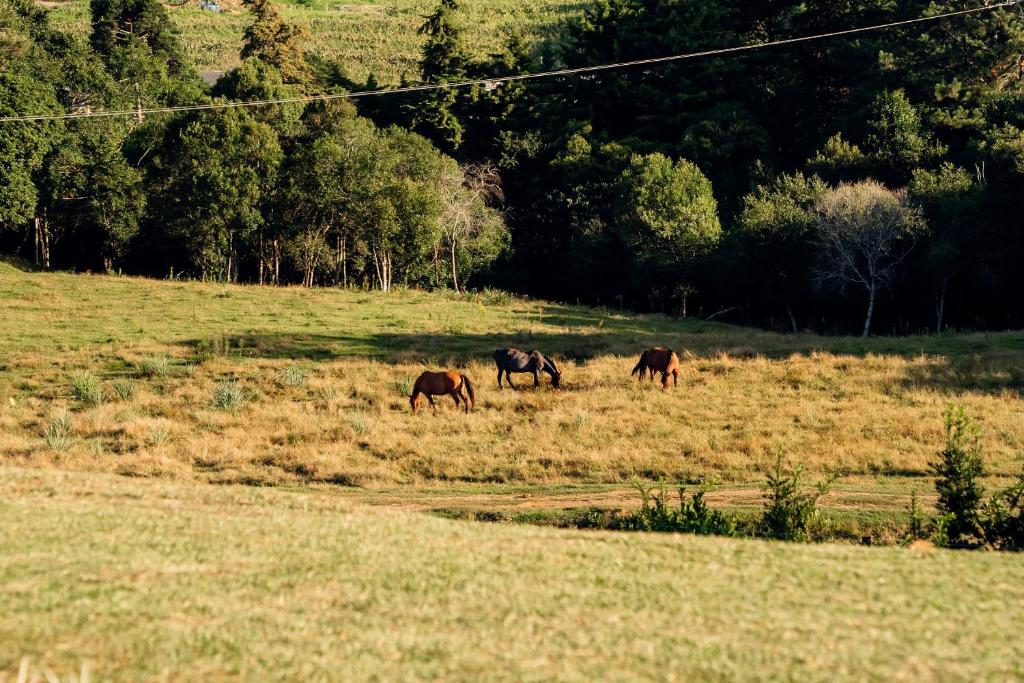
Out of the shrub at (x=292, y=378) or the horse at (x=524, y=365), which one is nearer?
the horse at (x=524, y=365)

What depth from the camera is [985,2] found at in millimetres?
65062

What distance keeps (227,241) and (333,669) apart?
5222 centimetres

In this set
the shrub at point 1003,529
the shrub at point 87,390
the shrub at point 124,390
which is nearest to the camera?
the shrub at point 1003,529

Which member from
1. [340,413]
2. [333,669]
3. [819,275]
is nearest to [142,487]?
[333,669]

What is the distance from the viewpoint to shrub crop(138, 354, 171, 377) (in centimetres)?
3247

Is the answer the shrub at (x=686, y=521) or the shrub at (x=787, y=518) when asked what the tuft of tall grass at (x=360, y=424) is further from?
the shrub at (x=787, y=518)

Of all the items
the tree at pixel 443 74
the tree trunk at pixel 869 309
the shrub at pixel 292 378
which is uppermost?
the tree at pixel 443 74

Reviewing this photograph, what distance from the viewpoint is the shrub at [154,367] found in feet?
107

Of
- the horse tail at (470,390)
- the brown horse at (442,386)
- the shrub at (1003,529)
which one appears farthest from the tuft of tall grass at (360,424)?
the shrub at (1003,529)

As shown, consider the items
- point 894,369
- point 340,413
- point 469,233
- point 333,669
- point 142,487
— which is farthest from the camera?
point 469,233

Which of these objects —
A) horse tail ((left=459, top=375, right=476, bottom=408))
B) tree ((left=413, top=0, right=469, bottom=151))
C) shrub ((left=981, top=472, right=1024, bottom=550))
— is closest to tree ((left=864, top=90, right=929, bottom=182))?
tree ((left=413, top=0, right=469, bottom=151))

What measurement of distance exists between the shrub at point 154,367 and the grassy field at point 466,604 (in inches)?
867

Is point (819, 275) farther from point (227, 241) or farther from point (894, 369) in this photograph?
point (227, 241)

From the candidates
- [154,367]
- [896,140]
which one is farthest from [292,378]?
[896,140]
